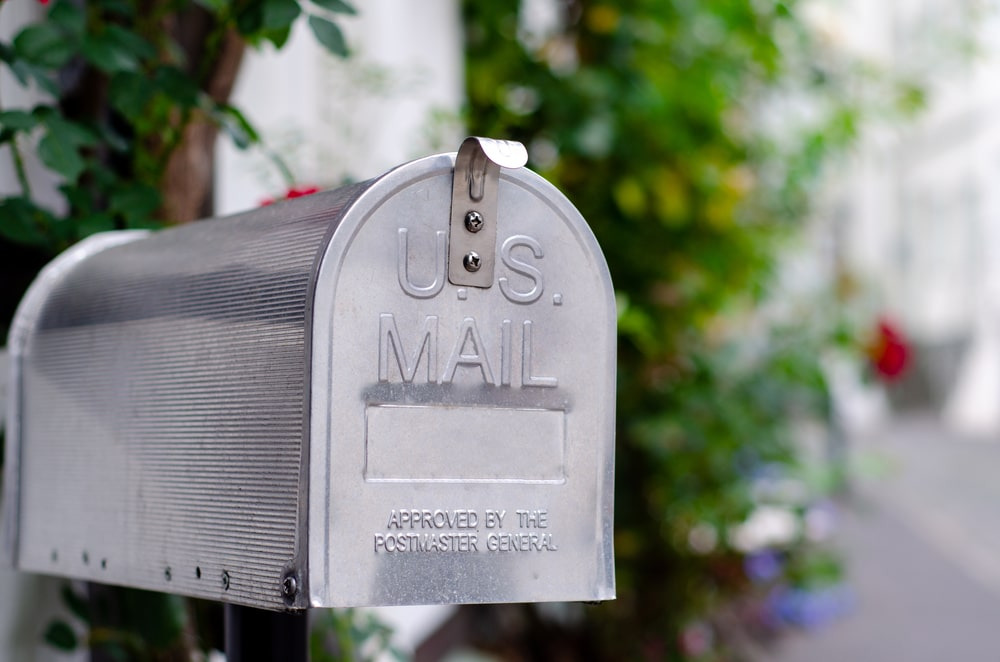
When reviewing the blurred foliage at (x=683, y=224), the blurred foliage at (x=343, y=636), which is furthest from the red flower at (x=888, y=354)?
the blurred foliage at (x=343, y=636)

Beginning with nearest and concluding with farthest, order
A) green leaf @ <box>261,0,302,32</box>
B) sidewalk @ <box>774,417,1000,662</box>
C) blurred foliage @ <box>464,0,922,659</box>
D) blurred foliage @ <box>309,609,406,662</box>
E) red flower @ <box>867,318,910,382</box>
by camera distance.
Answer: green leaf @ <box>261,0,302,32</box>
blurred foliage @ <box>309,609,406,662</box>
blurred foliage @ <box>464,0,922,659</box>
red flower @ <box>867,318,910,382</box>
sidewalk @ <box>774,417,1000,662</box>

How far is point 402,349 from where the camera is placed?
1305 millimetres

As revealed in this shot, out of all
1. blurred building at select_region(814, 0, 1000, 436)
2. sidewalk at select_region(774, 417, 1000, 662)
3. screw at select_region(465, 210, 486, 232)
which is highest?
blurred building at select_region(814, 0, 1000, 436)

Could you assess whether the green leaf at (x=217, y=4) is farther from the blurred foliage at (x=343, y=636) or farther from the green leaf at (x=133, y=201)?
the blurred foliage at (x=343, y=636)

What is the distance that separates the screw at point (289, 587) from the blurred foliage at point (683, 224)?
3115 millimetres

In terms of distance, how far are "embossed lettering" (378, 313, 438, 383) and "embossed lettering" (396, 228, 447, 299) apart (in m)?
0.03

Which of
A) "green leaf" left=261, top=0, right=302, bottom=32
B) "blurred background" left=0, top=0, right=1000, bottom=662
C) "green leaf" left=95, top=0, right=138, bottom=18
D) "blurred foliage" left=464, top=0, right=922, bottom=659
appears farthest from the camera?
"blurred foliage" left=464, top=0, right=922, bottom=659

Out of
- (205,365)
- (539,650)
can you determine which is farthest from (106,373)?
(539,650)

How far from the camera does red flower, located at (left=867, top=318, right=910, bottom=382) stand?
5082 millimetres

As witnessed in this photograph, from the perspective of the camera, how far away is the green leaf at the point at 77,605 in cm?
195

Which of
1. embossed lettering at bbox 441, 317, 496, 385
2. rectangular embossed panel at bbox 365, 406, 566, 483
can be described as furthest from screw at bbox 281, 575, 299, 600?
embossed lettering at bbox 441, 317, 496, 385

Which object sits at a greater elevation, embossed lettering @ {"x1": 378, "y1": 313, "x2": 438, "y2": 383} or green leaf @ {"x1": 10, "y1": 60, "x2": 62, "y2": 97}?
green leaf @ {"x1": 10, "y1": 60, "x2": 62, "y2": 97}

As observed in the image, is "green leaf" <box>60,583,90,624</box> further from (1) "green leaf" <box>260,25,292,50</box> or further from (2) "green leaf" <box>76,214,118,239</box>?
(1) "green leaf" <box>260,25,292,50</box>

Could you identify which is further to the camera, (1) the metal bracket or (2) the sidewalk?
(2) the sidewalk
